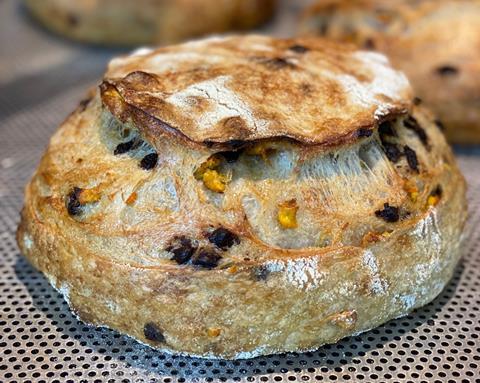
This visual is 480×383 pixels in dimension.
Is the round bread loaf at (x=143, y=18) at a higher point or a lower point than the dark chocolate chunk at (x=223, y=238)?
lower

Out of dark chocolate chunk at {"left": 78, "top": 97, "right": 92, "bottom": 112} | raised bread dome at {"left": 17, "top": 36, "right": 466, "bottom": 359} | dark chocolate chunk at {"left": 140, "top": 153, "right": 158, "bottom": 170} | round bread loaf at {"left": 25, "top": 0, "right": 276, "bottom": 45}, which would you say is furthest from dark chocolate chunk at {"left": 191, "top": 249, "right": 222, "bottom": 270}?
round bread loaf at {"left": 25, "top": 0, "right": 276, "bottom": 45}

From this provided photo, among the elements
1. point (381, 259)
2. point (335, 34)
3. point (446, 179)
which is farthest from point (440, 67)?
point (381, 259)

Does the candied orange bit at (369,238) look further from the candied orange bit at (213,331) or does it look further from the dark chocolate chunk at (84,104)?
the dark chocolate chunk at (84,104)

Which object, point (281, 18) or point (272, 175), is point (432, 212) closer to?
point (272, 175)

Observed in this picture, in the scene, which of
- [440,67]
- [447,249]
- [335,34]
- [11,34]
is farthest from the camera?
[11,34]

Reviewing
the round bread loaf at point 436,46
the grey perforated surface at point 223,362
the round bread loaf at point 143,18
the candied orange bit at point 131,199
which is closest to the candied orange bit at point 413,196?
the grey perforated surface at point 223,362

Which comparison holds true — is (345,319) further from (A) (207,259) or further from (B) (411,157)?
(B) (411,157)
